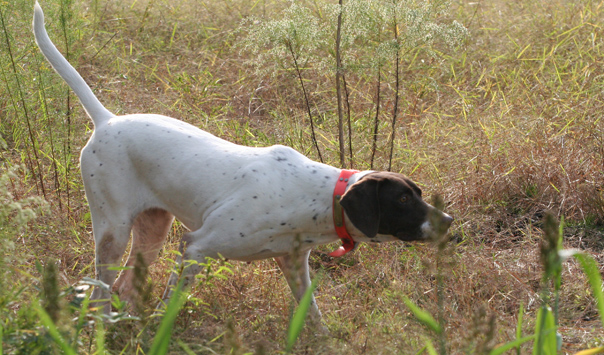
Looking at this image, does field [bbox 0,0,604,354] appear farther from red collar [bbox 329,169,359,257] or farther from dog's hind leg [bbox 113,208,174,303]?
red collar [bbox 329,169,359,257]

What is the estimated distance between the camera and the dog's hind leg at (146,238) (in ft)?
11.6

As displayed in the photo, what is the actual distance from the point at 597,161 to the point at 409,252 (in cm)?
155

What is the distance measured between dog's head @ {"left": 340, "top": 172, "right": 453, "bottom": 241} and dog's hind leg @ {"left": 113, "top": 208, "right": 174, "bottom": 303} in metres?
1.13

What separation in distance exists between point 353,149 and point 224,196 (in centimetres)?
212

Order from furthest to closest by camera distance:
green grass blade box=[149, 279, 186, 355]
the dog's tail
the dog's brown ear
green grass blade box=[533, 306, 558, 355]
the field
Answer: the dog's tail
the dog's brown ear
the field
green grass blade box=[533, 306, 558, 355]
green grass blade box=[149, 279, 186, 355]

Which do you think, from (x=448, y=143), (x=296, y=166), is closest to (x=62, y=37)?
(x=296, y=166)

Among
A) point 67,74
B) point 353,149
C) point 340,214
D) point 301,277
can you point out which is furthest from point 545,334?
point 353,149

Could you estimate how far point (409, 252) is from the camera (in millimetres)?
3992

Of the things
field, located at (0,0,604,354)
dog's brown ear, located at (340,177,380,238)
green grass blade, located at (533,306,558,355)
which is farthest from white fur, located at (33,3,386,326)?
green grass blade, located at (533,306,558,355)

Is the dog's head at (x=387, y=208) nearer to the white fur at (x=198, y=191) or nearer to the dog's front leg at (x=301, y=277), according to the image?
the white fur at (x=198, y=191)

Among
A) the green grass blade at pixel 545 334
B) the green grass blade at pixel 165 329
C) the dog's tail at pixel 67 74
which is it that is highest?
the dog's tail at pixel 67 74

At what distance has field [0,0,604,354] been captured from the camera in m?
2.81

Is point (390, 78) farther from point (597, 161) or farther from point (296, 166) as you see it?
point (296, 166)

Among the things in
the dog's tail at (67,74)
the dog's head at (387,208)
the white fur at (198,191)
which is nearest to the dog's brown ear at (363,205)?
the dog's head at (387,208)
